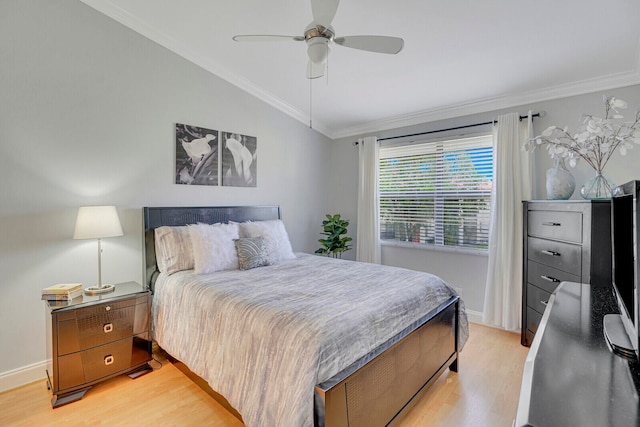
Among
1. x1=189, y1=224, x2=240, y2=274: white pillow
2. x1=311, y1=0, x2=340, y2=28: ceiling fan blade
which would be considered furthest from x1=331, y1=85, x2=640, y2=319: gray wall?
x1=311, y1=0, x2=340, y2=28: ceiling fan blade

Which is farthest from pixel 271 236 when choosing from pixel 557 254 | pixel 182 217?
pixel 557 254

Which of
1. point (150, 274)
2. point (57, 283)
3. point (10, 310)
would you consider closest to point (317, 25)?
point (150, 274)

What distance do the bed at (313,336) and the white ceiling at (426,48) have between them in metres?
1.94

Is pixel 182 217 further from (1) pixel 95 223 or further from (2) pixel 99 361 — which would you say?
(2) pixel 99 361

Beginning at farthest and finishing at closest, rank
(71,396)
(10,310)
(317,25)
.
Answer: (10,310), (71,396), (317,25)

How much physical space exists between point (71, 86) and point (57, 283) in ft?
5.25

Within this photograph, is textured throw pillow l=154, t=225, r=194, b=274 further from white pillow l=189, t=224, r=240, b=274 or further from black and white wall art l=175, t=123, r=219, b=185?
black and white wall art l=175, t=123, r=219, b=185

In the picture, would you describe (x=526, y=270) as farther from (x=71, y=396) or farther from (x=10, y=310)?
(x=10, y=310)

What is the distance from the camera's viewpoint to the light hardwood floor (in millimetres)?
1932

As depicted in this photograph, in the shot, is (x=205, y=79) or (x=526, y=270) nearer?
(x=526, y=270)

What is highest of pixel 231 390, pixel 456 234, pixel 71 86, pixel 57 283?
pixel 71 86

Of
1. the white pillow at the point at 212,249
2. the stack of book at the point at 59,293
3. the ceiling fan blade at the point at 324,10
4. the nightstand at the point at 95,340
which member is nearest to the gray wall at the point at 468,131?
the white pillow at the point at 212,249

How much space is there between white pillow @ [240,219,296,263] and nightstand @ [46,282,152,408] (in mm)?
1077

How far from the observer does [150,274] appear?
2.88m
